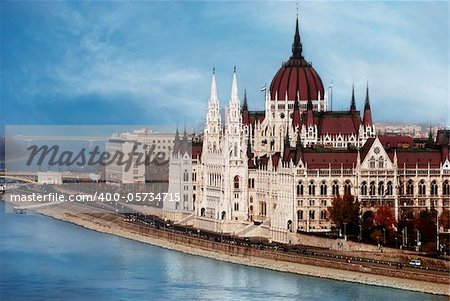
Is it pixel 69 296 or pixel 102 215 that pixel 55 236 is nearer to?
pixel 102 215

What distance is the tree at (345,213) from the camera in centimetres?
5509

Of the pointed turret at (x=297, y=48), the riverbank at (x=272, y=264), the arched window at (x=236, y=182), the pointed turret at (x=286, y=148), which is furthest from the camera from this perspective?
the pointed turret at (x=297, y=48)

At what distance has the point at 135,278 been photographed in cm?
5194

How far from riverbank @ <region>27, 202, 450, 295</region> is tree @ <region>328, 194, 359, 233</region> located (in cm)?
251

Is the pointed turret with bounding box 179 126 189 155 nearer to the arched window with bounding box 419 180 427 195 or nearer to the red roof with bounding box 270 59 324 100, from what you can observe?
the red roof with bounding box 270 59 324 100

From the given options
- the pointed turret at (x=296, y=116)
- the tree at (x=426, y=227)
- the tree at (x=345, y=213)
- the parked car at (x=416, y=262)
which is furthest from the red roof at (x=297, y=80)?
the parked car at (x=416, y=262)

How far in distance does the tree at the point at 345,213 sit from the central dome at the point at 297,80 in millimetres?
9664

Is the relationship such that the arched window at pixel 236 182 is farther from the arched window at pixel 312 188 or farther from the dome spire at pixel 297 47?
the dome spire at pixel 297 47

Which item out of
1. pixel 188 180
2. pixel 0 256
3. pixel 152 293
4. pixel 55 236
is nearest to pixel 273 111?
pixel 188 180

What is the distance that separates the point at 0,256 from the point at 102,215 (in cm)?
1187

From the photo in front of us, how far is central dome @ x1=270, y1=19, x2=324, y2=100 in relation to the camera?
65062 mm

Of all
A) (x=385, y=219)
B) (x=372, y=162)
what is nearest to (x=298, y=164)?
(x=372, y=162)

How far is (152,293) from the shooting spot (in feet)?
161

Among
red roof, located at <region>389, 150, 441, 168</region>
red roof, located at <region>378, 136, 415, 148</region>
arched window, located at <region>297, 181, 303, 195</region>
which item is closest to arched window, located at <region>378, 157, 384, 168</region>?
red roof, located at <region>389, 150, 441, 168</region>
